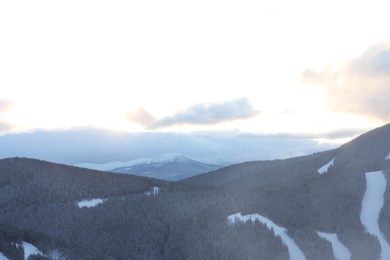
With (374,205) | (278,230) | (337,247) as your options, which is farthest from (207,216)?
(374,205)

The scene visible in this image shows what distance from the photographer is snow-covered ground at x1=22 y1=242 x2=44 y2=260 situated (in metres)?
110

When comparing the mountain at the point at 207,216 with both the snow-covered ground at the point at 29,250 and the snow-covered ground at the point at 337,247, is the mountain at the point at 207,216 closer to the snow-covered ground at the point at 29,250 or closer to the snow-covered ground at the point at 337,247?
the snow-covered ground at the point at 337,247

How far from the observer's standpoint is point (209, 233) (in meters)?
144

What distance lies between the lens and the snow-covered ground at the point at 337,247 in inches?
5325

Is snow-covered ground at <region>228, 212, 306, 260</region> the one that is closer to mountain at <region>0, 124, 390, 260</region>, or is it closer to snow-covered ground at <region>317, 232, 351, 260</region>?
mountain at <region>0, 124, 390, 260</region>

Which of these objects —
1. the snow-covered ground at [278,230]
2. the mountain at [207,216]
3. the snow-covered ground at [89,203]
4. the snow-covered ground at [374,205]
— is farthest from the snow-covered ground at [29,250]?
the snow-covered ground at [374,205]

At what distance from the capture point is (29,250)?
369 ft

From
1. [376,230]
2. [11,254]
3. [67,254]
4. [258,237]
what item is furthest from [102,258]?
[376,230]

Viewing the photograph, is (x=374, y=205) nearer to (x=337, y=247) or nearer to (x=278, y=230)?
(x=337, y=247)

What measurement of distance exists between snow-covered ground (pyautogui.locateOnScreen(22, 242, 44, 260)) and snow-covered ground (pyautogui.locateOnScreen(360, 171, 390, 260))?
7849 cm

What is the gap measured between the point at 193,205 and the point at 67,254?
176ft

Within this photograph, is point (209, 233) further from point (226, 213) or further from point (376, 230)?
point (376, 230)

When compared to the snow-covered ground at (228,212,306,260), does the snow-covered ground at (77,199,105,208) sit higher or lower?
higher

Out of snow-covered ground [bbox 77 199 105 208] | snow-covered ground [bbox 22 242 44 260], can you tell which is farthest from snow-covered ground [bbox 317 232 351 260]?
snow-covered ground [bbox 77 199 105 208]
